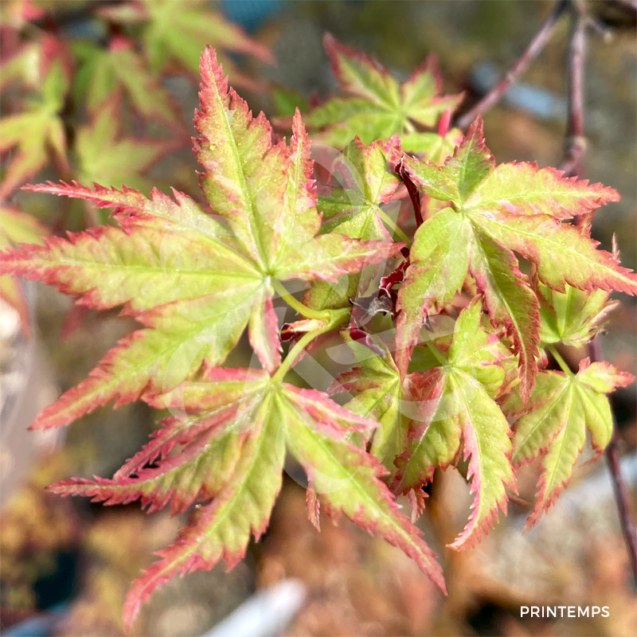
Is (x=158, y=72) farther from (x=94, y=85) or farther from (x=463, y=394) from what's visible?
(x=463, y=394)

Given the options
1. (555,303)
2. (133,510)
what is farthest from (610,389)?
(133,510)

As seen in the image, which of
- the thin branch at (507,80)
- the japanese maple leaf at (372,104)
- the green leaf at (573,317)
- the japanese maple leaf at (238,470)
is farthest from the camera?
the thin branch at (507,80)

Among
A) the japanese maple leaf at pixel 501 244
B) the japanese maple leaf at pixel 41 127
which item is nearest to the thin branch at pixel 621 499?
the japanese maple leaf at pixel 501 244

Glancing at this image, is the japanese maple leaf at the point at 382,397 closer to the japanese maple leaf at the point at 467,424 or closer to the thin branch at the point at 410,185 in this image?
the japanese maple leaf at the point at 467,424

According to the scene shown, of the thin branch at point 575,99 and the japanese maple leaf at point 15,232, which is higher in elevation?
the thin branch at point 575,99

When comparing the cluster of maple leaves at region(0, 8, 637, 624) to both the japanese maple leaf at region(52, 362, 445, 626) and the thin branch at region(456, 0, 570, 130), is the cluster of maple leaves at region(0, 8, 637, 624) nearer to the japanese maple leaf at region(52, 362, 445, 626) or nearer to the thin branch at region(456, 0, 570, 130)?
the japanese maple leaf at region(52, 362, 445, 626)

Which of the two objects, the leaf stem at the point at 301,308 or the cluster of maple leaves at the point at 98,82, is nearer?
the leaf stem at the point at 301,308

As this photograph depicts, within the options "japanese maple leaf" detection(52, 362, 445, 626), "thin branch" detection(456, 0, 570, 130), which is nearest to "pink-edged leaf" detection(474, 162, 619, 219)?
"japanese maple leaf" detection(52, 362, 445, 626)

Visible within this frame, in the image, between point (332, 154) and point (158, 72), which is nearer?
point (332, 154)
